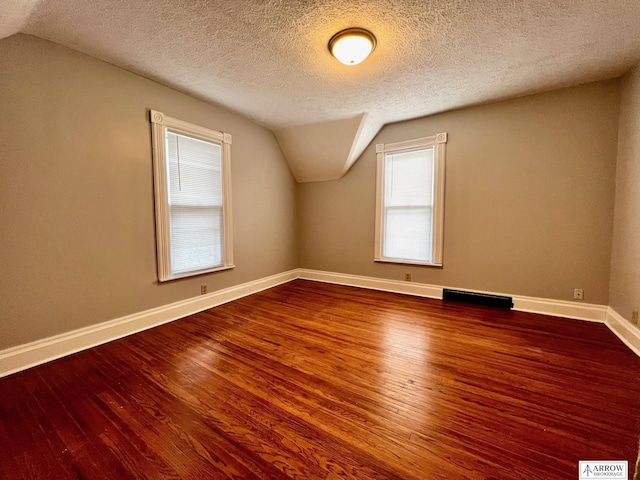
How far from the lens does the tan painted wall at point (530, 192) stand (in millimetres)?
2658

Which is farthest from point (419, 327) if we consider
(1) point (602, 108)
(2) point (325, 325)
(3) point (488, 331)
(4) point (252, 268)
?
(1) point (602, 108)

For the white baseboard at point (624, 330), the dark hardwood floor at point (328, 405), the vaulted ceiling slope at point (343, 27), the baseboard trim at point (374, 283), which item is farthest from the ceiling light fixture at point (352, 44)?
the white baseboard at point (624, 330)

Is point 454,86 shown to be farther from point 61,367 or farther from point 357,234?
point 61,367

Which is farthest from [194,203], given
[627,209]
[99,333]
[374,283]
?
[627,209]

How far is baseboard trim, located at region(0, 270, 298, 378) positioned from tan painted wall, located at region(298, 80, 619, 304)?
2780 mm

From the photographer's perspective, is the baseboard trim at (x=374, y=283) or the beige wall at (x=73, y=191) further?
the baseboard trim at (x=374, y=283)

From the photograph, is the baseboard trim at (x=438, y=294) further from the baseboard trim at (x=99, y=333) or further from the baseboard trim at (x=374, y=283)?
the baseboard trim at (x=99, y=333)

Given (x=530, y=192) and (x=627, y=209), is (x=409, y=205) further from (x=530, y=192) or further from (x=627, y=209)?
(x=627, y=209)

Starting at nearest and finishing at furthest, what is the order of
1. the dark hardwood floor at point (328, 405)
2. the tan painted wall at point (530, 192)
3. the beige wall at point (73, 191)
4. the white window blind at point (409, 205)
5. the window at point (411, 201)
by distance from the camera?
the dark hardwood floor at point (328, 405), the beige wall at point (73, 191), the tan painted wall at point (530, 192), the window at point (411, 201), the white window blind at point (409, 205)

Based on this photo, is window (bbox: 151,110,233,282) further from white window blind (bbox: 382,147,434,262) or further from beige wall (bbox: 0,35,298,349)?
white window blind (bbox: 382,147,434,262)

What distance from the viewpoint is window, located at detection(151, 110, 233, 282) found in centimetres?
268

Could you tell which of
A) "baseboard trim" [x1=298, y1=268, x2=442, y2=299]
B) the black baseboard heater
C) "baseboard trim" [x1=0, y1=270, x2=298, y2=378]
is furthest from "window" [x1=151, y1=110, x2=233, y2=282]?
the black baseboard heater

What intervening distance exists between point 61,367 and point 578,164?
5260 mm

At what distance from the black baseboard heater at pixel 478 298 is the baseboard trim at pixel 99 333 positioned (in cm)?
305
